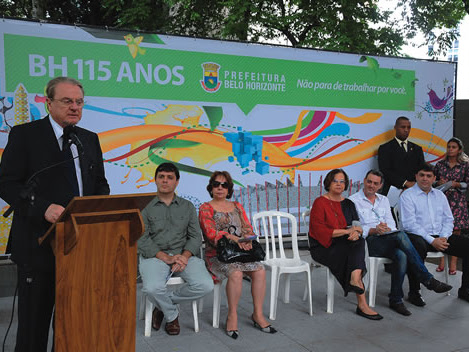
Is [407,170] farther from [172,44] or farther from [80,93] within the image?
[80,93]

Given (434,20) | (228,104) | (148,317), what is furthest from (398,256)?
(434,20)

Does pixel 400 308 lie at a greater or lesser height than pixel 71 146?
lesser

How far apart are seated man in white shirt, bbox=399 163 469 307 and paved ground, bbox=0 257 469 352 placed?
1.49 feet

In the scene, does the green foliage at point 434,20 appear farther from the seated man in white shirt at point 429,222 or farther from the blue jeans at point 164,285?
the blue jeans at point 164,285

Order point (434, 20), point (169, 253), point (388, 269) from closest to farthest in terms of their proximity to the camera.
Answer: point (169, 253) < point (388, 269) < point (434, 20)

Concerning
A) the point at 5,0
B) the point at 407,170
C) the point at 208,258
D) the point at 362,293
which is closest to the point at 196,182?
the point at 208,258

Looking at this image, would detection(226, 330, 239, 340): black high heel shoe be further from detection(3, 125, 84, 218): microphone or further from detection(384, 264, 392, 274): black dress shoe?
detection(384, 264, 392, 274): black dress shoe

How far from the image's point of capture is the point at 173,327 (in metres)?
3.92

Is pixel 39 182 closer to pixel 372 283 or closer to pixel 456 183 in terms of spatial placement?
pixel 372 283

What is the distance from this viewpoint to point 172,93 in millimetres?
5430

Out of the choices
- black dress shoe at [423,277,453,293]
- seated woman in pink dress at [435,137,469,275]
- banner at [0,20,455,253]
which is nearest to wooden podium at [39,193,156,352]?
banner at [0,20,455,253]

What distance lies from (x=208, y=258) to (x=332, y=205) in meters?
1.22

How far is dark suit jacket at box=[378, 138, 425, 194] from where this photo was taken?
643cm

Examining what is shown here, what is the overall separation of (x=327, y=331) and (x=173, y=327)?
118cm
